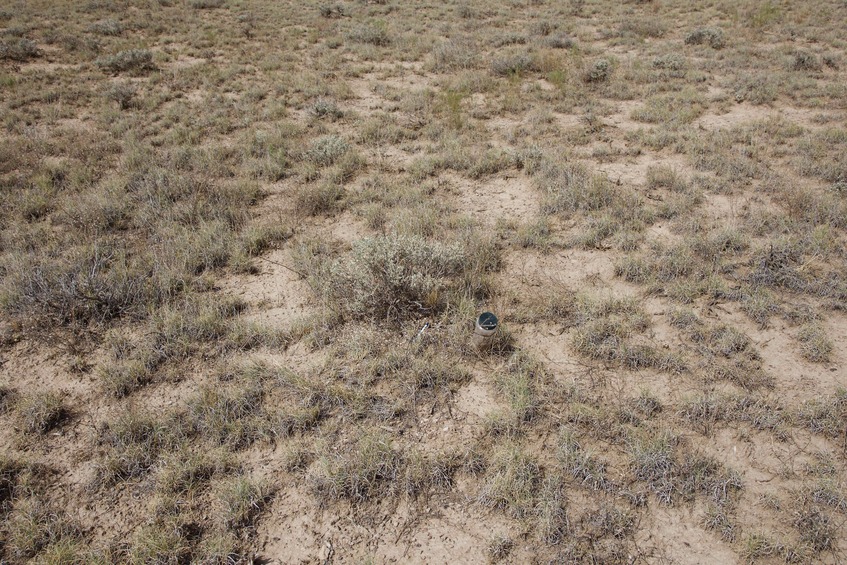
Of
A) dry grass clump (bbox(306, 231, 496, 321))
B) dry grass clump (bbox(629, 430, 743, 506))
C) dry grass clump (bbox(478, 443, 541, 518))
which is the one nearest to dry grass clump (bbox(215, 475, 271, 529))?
dry grass clump (bbox(478, 443, 541, 518))

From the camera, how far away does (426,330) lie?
410 cm

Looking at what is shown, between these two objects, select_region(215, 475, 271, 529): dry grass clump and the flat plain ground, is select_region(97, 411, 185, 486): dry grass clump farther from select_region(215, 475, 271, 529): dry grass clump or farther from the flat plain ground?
select_region(215, 475, 271, 529): dry grass clump

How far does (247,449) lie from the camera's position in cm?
324

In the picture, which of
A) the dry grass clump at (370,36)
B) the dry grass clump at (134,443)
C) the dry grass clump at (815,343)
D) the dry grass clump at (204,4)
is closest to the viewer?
the dry grass clump at (134,443)

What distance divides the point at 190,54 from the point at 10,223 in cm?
815

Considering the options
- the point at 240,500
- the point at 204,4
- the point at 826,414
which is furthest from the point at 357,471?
the point at 204,4

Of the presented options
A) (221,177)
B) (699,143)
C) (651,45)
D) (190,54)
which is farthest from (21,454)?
(651,45)

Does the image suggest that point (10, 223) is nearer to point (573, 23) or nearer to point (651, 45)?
point (651, 45)

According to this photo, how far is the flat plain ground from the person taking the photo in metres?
2.85

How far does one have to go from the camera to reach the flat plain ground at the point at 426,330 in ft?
9.36

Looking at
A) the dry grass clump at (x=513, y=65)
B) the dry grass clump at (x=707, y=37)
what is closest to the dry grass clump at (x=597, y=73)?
the dry grass clump at (x=513, y=65)

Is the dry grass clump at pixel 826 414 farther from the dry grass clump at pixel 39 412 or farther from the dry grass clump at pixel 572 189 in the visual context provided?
the dry grass clump at pixel 39 412

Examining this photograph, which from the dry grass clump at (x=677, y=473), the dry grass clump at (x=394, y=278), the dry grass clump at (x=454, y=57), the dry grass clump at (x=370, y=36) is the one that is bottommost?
the dry grass clump at (x=677, y=473)

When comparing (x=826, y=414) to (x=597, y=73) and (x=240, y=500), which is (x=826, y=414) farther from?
(x=597, y=73)
